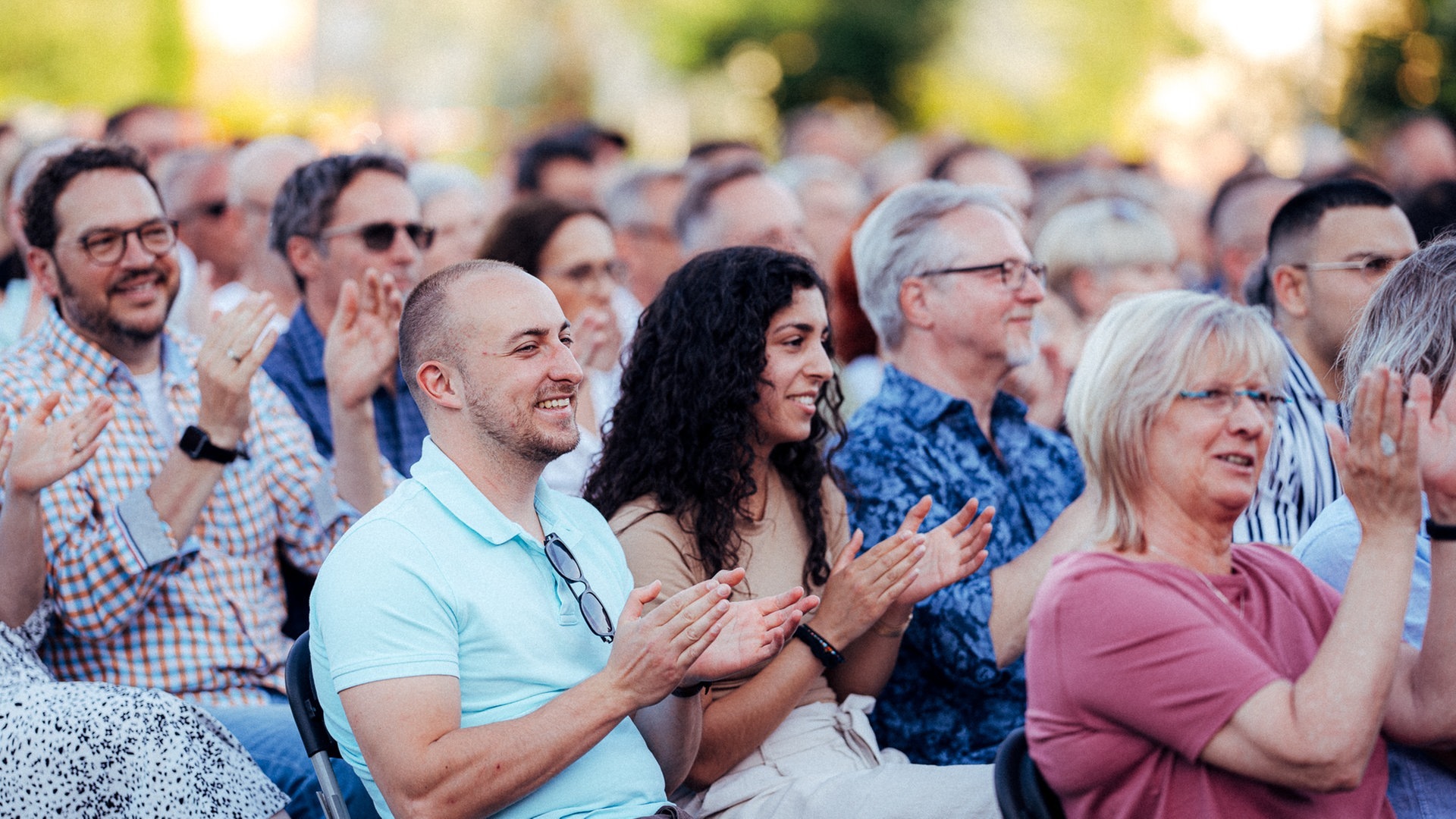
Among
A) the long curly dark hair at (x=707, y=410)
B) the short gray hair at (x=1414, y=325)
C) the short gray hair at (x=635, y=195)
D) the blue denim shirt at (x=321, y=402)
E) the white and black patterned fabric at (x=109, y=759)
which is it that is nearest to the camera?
the short gray hair at (x=1414, y=325)

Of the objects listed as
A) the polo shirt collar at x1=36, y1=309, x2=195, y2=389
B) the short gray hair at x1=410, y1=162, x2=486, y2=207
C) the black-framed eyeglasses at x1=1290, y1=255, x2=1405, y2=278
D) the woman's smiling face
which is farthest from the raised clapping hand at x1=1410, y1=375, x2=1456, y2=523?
the short gray hair at x1=410, y1=162, x2=486, y2=207

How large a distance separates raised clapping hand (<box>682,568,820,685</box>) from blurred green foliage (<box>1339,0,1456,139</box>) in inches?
479

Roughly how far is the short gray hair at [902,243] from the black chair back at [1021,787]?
1.79m

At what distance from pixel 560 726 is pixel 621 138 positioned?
8.15 metres

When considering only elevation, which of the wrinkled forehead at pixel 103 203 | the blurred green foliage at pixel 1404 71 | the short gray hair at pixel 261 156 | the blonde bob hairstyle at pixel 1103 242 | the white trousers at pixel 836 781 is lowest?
the white trousers at pixel 836 781

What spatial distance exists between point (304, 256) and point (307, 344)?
391mm

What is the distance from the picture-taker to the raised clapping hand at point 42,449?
3.20 m

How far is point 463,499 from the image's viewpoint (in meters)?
2.76

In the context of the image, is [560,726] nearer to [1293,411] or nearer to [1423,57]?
[1293,411]

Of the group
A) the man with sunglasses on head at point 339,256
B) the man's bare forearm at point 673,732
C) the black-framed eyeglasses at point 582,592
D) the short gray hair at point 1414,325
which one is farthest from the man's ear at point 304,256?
the short gray hair at point 1414,325

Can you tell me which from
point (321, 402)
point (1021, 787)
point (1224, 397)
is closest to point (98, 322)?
point (321, 402)

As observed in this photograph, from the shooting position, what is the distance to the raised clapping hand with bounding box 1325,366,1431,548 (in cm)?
225

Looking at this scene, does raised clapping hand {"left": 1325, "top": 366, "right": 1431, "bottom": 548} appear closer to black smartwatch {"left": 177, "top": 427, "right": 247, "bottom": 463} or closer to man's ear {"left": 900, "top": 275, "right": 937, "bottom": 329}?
man's ear {"left": 900, "top": 275, "right": 937, "bottom": 329}

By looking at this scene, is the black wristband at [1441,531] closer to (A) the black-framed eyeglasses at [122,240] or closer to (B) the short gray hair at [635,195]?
(A) the black-framed eyeglasses at [122,240]
